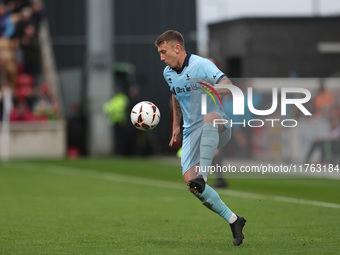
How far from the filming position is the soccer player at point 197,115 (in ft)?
28.1

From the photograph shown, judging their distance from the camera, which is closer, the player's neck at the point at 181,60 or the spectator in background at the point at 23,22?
the player's neck at the point at 181,60

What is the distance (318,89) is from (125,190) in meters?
8.77

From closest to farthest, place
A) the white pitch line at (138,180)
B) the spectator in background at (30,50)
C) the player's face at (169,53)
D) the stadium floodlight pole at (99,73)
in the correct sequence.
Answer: the player's face at (169,53)
the white pitch line at (138,180)
the stadium floodlight pole at (99,73)
the spectator in background at (30,50)

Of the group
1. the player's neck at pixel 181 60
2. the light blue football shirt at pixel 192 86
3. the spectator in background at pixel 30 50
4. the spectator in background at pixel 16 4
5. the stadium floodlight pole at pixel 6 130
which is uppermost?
the spectator in background at pixel 16 4

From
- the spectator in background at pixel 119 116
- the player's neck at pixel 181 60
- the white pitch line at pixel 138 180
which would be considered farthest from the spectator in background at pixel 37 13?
the player's neck at pixel 181 60

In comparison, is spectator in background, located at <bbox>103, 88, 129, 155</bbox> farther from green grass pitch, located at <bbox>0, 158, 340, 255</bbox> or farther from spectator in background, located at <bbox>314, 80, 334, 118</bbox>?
green grass pitch, located at <bbox>0, 158, 340, 255</bbox>

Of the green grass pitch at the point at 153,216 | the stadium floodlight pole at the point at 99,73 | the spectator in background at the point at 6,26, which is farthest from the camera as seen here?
the spectator in background at the point at 6,26

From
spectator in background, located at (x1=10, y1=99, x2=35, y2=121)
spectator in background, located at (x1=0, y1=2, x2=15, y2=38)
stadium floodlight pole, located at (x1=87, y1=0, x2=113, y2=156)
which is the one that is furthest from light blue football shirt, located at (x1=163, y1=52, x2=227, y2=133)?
spectator in background, located at (x1=0, y1=2, x2=15, y2=38)

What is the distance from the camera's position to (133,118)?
370 inches

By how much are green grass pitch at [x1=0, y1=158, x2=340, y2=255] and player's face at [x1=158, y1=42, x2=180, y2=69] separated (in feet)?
6.23

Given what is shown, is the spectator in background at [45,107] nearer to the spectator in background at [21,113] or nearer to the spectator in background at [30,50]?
the spectator in background at [21,113]

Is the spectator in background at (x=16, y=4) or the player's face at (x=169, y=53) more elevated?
the spectator in background at (x=16, y=4)

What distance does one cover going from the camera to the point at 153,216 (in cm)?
1151

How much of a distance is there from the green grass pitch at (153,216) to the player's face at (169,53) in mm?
1898
